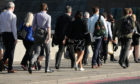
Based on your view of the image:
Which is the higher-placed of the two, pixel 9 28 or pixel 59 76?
pixel 9 28

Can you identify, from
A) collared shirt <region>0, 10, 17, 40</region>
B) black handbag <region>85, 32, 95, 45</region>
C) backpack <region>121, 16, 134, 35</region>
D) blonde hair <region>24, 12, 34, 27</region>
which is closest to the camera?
collared shirt <region>0, 10, 17, 40</region>

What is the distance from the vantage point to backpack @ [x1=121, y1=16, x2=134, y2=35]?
1458cm

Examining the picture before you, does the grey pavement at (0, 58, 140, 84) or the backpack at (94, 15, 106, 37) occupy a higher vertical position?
the backpack at (94, 15, 106, 37)

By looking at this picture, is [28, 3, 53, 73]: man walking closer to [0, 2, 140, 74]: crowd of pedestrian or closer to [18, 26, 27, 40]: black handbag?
[0, 2, 140, 74]: crowd of pedestrian

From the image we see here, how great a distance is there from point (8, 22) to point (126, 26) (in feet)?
12.7

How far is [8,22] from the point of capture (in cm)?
1259

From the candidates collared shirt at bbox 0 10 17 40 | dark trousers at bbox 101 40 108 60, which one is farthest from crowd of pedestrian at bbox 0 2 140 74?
dark trousers at bbox 101 40 108 60

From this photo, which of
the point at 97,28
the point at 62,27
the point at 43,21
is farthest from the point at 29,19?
the point at 97,28

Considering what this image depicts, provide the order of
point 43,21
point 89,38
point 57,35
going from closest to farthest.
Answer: point 43,21 → point 57,35 → point 89,38

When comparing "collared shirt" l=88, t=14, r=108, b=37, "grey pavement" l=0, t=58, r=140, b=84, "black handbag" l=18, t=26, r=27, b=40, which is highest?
"collared shirt" l=88, t=14, r=108, b=37

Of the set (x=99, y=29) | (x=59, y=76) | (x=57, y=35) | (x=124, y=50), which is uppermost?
(x=99, y=29)

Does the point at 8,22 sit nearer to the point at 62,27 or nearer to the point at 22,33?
the point at 22,33

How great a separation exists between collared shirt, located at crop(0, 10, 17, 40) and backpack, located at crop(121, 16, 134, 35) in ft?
12.0

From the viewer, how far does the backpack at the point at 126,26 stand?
1458 centimetres
